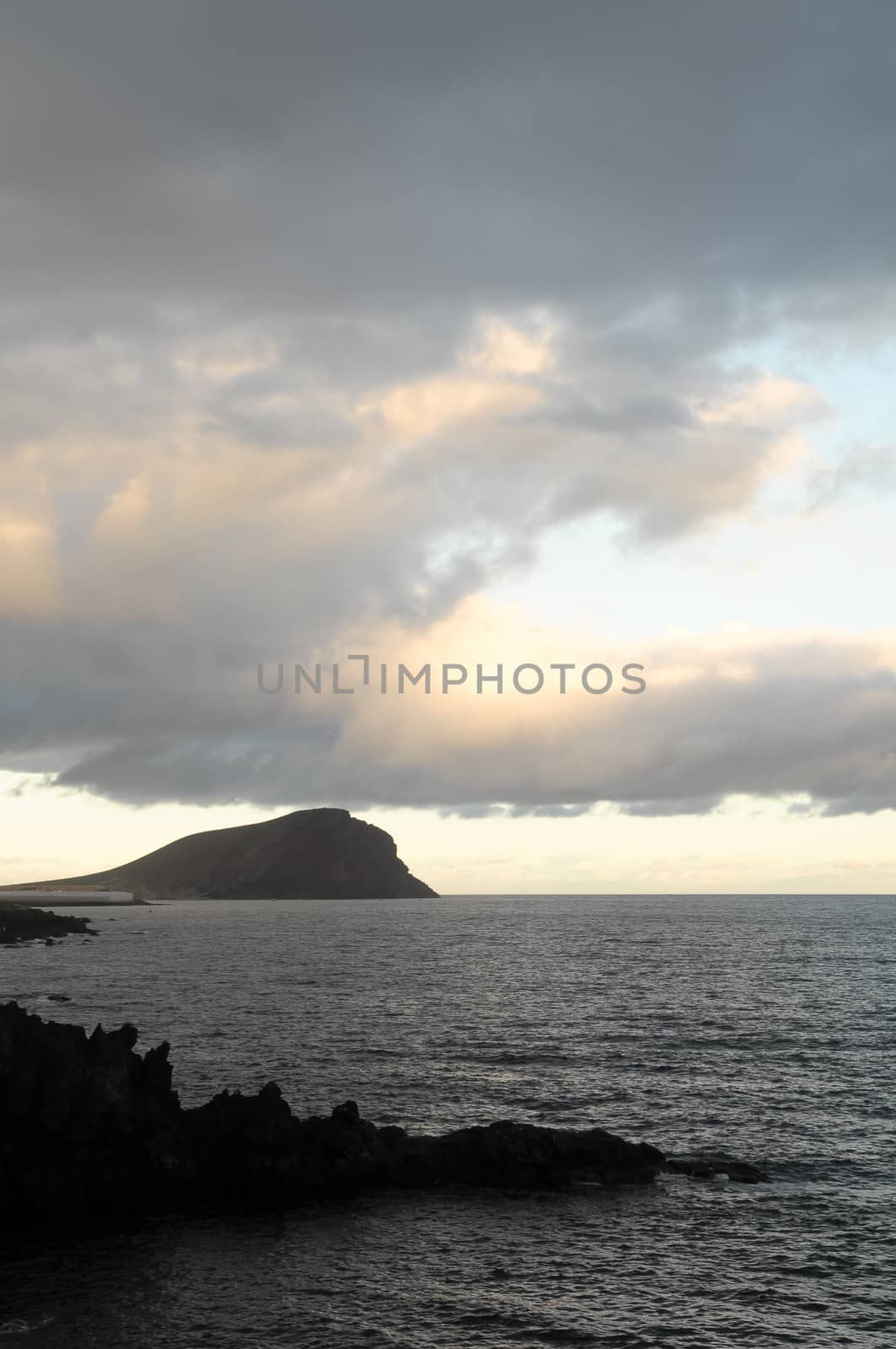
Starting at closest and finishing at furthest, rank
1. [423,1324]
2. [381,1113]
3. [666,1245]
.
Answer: [423,1324]
[666,1245]
[381,1113]

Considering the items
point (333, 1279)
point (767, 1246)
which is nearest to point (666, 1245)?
point (767, 1246)

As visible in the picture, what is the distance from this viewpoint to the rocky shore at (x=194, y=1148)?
1688 inches

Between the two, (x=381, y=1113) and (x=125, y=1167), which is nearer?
(x=125, y=1167)

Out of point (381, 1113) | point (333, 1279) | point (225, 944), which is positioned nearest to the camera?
point (333, 1279)

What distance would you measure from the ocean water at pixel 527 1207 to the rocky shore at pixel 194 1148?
1728 mm

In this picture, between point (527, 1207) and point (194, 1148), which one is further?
point (194, 1148)

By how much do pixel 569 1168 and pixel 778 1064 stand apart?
98.4 ft

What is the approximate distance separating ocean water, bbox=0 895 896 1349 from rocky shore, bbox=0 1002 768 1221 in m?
1.73

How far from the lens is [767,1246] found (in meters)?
38.7

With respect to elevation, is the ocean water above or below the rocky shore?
below

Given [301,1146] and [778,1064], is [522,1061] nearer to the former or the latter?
[778,1064]

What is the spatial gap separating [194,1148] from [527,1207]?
14228 millimetres

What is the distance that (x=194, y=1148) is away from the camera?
147 ft

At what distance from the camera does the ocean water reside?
32.9 meters
